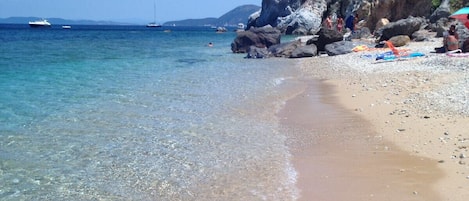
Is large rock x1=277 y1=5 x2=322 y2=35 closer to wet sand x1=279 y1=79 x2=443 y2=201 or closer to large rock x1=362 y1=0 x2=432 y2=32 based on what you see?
large rock x1=362 y1=0 x2=432 y2=32

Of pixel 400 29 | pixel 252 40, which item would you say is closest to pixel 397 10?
pixel 400 29

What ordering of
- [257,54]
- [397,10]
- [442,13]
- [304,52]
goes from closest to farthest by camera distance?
[304,52] → [257,54] → [442,13] → [397,10]

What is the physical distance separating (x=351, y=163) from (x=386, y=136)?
1682mm

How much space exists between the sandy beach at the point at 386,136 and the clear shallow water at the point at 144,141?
0.56 m

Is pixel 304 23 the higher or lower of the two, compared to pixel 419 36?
higher

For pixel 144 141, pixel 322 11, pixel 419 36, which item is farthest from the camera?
pixel 322 11

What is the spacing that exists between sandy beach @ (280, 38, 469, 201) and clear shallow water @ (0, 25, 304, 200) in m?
0.56

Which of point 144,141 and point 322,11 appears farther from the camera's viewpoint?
point 322,11

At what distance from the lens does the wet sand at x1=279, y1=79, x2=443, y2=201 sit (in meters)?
6.11

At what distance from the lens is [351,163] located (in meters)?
7.35

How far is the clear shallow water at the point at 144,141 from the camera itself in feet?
21.8

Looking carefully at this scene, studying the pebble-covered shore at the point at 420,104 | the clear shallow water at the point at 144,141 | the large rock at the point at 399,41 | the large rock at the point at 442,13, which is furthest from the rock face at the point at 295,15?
the clear shallow water at the point at 144,141

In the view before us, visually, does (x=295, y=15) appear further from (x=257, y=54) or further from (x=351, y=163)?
(x=351, y=163)

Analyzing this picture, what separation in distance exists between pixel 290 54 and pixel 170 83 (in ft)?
40.9
